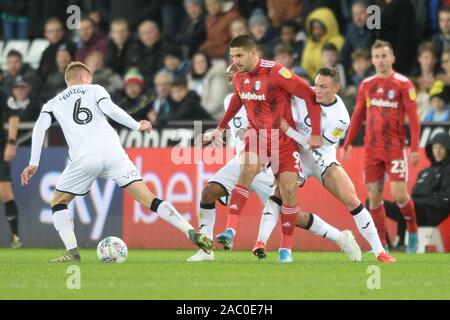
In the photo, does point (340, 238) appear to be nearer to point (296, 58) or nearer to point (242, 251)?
point (242, 251)

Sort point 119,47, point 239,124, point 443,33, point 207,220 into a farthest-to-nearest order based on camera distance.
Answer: point 119,47
point 443,33
point 239,124
point 207,220

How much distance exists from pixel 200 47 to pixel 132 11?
1.79 m

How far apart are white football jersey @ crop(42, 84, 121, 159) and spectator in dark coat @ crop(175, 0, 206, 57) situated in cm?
737

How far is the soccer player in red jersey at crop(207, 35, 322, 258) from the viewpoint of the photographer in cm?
1217

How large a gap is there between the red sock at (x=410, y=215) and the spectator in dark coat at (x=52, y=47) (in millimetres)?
7514

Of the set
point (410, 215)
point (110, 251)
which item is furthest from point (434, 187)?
point (110, 251)

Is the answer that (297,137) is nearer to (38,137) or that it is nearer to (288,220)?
(288,220)

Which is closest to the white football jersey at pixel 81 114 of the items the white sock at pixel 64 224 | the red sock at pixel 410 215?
the white sock at pixel 64 224

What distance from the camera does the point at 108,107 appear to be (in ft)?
40.5

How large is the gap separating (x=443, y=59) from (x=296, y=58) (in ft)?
8.22

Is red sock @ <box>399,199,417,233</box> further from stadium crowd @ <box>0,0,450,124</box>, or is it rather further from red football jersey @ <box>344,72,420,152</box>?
stadium crowd @ <box>0,0,450,124</box>

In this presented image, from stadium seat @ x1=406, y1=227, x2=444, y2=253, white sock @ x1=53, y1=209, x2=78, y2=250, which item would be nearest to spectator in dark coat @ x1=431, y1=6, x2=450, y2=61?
stadium seat @ x1=406, y1=227, x2=444, y2=253

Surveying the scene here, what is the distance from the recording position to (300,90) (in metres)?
12.1

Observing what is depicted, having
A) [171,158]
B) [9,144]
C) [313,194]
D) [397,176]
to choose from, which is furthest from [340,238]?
[9,144]
